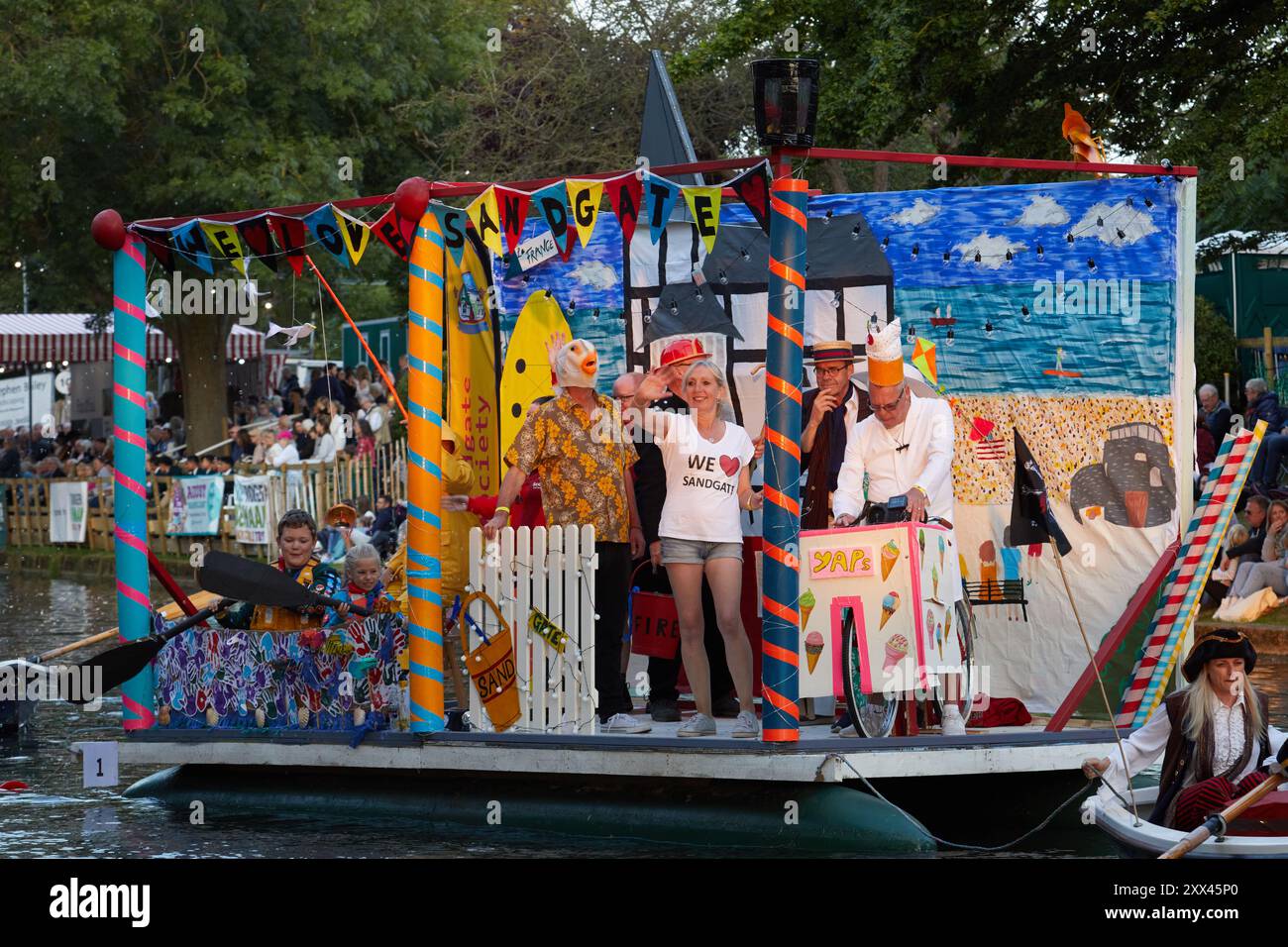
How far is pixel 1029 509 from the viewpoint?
1066 centimetres

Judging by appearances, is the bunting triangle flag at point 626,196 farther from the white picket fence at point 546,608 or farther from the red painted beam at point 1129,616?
the red painted beam at point 1129,616

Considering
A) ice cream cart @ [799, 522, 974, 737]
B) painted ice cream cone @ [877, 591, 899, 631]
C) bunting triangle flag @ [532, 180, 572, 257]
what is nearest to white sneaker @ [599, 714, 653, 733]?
ice cream cart @ [799, 522, 974, 737]

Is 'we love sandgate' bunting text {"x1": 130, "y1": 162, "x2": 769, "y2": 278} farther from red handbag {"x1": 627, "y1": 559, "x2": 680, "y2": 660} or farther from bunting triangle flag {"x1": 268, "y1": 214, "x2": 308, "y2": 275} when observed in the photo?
red handbag {"x1": 627, "y1": 559, "x2": 680, "y2": 660}

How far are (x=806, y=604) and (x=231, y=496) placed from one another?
1849 centimetres

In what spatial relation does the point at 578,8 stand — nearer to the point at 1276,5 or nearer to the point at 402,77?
the point at 402,77

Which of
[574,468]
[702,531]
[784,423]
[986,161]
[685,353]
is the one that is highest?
[986,161]

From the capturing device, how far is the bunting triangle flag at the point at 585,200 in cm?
927

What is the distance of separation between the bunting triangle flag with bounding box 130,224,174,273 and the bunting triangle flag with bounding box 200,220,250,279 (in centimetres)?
27

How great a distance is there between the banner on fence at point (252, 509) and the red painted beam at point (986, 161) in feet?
53.2

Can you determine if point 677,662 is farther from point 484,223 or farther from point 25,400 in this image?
point 25,400

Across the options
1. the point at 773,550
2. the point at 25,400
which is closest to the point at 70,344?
the point at 25,400

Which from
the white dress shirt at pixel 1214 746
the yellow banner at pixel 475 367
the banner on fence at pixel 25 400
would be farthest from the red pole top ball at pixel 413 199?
the banner on fence at pixel 25 400

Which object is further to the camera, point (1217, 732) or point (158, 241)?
point (158, 241)

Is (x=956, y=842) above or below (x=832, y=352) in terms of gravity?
below
